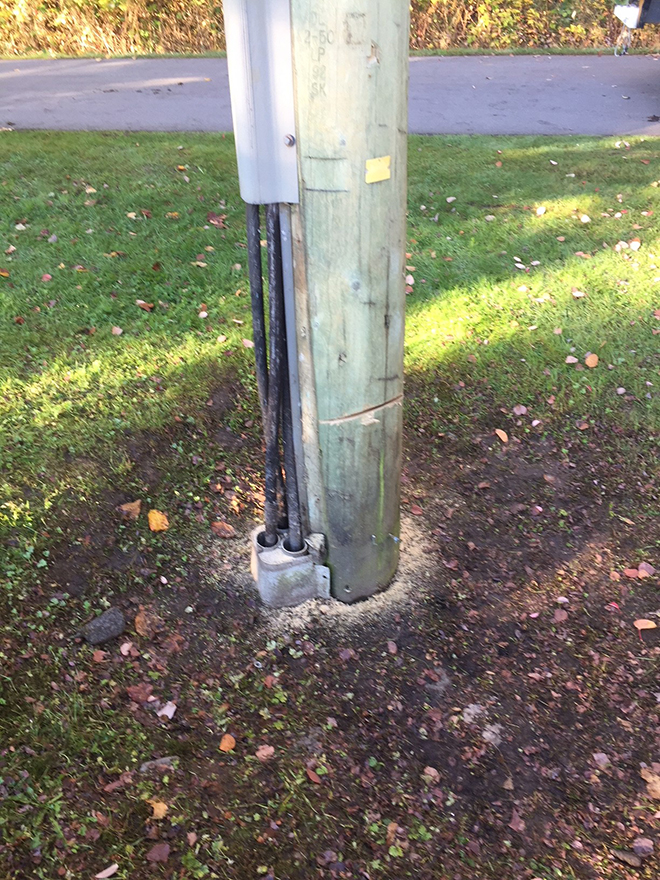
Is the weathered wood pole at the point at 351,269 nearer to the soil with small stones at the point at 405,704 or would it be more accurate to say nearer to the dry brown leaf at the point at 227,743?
the soil with small stones at the point at 405,704

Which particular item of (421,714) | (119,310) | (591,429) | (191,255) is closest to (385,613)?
(421,714)

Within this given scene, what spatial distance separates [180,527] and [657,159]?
6.24m

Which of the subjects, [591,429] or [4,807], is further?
[591,429]

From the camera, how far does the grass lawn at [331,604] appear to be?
7.53 feet

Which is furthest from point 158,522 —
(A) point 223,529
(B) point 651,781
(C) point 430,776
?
(B) point 651,781

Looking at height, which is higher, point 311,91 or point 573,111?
point 311,91

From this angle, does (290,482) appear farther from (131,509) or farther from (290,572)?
(131,509)

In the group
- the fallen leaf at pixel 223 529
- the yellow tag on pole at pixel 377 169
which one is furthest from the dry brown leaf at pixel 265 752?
the yellow tag on pole at pixel 377 169

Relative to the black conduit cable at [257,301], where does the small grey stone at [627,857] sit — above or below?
below

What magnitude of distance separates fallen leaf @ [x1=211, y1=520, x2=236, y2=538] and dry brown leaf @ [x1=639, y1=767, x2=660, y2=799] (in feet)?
6.20

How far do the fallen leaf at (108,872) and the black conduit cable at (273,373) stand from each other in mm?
1195

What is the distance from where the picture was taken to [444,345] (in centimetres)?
467

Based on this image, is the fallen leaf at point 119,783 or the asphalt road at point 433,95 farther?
the asphalt road at point 433,95

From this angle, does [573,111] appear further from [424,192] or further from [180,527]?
[180,527]
